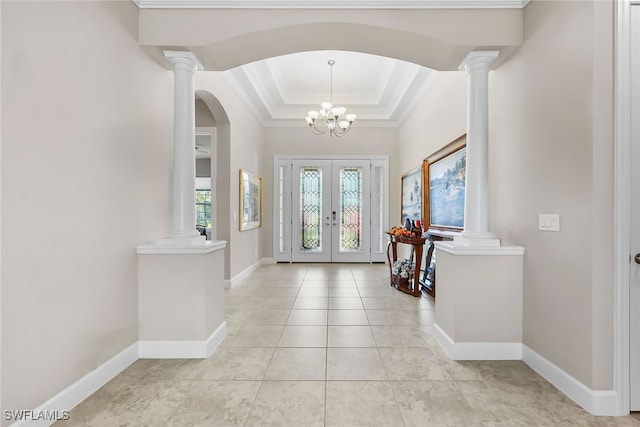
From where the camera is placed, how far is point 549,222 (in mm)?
2156

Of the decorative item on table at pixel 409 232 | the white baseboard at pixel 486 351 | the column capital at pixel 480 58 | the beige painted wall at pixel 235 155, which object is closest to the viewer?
the white baseboard at pixel 486 351

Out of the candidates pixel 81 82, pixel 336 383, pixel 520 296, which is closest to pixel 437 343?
pixel 520 296

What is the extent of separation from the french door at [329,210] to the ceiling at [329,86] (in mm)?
1017

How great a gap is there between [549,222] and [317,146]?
5288mm

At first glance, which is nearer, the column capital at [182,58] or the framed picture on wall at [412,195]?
the column capital at [182,58]

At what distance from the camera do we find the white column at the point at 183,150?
104 inches

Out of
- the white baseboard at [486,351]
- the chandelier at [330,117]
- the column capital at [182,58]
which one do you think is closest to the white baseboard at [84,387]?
the column capital at [182,58]

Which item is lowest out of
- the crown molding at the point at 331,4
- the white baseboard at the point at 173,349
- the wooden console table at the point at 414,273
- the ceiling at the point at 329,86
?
the white baseboard at the point at 173,349

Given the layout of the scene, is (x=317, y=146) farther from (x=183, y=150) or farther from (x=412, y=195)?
(x=183, y=150)

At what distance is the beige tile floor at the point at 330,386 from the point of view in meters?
1.77

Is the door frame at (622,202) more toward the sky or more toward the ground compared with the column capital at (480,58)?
more toward the ground

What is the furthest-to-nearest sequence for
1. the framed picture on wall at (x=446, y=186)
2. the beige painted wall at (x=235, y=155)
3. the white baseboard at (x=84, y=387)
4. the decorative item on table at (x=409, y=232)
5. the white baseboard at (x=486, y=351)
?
the decorative item on table at (x=409, y=232)
the beige painted wall at (x=235, y=155)
the framed picture on wall at (x=446, y=186)
the white baseboard at (x=486, y=351)
the white baseboard at (x=84, y=387)

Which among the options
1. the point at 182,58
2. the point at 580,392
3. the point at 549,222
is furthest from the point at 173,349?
the point at 549,222

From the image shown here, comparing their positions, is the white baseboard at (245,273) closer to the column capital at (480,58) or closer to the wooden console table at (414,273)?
the wooden console table at (414,273)
